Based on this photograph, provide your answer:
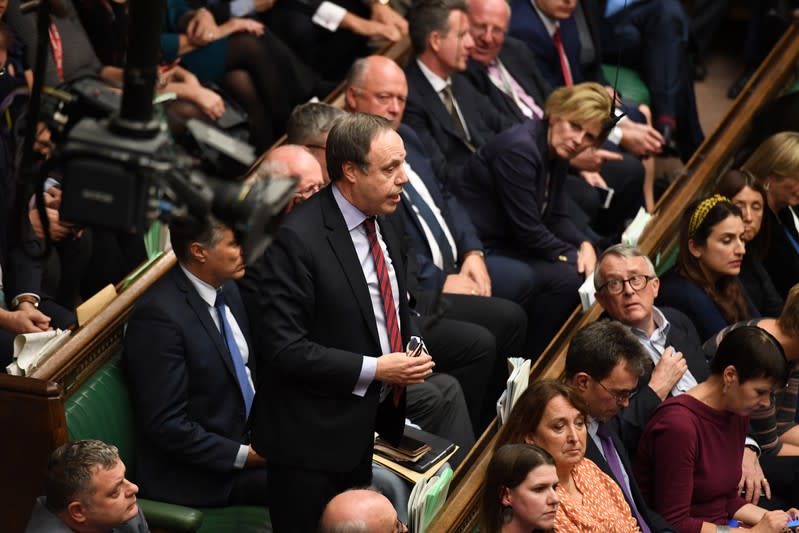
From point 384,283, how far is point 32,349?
0.89 meters

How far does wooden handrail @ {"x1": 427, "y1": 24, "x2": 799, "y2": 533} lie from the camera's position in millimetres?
3203

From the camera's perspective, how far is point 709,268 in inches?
169

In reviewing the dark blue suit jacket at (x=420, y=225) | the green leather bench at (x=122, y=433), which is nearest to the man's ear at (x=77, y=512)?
the green leather bench at (x=122, y=433)

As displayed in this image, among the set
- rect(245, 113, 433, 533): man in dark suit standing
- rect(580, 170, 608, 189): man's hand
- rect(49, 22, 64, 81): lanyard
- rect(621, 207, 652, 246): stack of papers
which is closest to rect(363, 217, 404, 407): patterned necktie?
rect(245, 113, 433, 533): man in dark suit standing

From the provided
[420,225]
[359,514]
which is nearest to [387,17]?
[420,225]

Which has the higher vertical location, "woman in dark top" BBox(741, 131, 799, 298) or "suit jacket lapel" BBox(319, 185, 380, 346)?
"suit jacket lapel" BBox(319, 185, 380, 346)

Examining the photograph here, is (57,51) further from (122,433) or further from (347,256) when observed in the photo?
(347,256)

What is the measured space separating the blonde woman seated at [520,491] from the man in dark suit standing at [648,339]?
72 cm

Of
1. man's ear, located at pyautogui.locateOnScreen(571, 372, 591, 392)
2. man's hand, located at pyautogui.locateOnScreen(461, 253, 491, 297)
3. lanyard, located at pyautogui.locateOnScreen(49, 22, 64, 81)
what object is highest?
lanyard, located at pyautogui.locateOnScreen(49, 22, 64, 81)

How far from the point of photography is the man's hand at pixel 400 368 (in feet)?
9.69

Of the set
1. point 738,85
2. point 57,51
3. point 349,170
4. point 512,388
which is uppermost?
point 349,170

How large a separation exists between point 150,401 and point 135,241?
74 cm

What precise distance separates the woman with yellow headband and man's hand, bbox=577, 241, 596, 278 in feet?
1.06

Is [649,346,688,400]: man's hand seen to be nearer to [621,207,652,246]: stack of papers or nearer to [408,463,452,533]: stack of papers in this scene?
[621,207,652,246]: stack of papers
